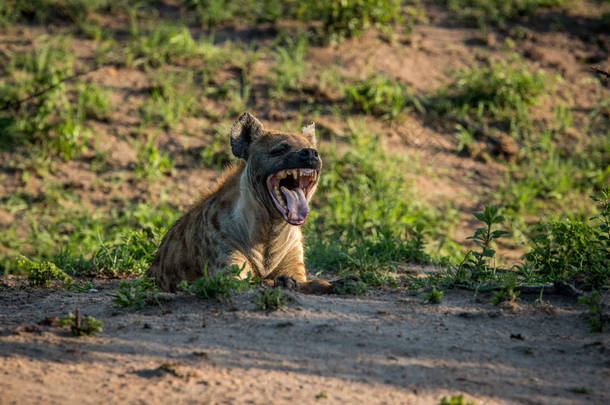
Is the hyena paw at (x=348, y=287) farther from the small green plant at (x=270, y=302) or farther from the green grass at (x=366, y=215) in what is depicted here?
the green grass at (x=366, y=215)

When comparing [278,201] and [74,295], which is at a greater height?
[278,201]

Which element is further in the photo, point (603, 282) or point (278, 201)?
point (278, 201)

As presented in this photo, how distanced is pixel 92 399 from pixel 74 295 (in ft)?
6.51

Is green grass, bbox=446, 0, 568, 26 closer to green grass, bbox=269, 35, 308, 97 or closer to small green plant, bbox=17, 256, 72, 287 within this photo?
green grass, bbox=269, 35, 308, 97

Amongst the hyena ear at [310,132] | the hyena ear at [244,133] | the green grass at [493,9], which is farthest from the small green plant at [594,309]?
the green grass at [493,9]

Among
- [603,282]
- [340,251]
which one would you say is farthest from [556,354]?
[340,251]

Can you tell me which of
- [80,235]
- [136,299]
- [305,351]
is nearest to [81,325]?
[136,299]

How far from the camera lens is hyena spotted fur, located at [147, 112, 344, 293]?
4.62 m

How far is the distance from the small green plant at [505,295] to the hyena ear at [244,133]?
2140 mm

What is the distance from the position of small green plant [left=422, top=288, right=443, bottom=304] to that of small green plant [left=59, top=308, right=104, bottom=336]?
1.81 meters

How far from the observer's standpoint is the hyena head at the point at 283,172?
455 centimetres

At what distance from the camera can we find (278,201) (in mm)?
4602

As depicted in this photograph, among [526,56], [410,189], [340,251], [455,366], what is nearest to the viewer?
[455,366]

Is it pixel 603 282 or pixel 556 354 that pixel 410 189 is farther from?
pixel 556 354
